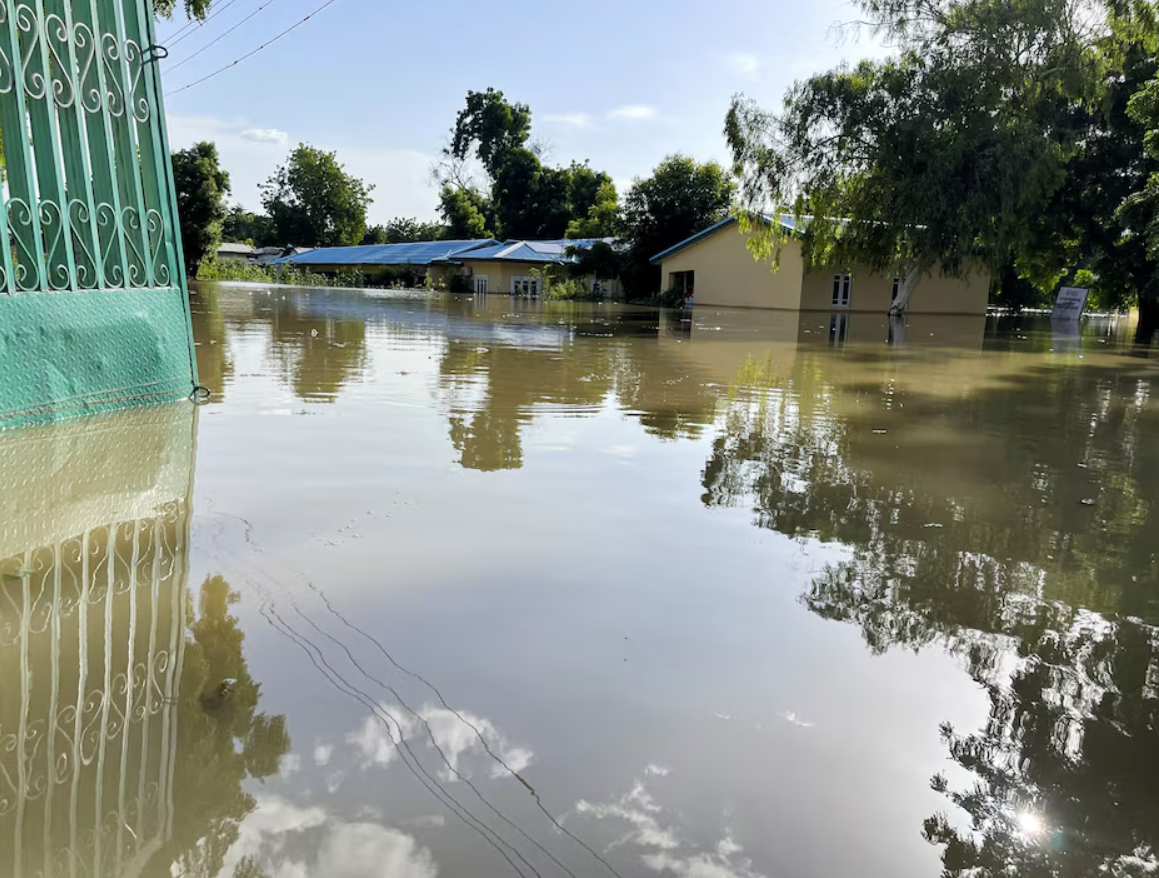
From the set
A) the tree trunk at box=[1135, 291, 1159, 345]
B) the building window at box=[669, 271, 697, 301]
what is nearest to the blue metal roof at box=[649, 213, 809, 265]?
the building window at box=[669, 271, 697, 301]

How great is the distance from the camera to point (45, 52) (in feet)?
20.0

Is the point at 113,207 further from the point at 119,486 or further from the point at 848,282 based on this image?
the point at 848,282

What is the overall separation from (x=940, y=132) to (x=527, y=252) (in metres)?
30.3

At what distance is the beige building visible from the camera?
36.2m

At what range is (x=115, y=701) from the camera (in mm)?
2740

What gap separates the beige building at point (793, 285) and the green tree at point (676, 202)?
10.4 ft

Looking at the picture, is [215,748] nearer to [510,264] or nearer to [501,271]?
[510,264]

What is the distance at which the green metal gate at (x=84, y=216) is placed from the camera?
6008mm

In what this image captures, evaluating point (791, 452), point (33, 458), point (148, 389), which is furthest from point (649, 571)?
point (148, 389)

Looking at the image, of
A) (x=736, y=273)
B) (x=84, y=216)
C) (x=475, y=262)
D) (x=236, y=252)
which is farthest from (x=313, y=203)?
(x=84, y=216)

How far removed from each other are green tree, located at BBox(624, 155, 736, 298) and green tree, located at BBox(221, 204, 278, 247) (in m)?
53.4

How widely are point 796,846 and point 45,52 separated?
688 cm

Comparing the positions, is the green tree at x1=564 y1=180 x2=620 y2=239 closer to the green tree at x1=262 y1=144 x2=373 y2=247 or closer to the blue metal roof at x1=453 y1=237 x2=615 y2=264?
the blue metal roof at x1=453 y1=237 x2=615 y2=264

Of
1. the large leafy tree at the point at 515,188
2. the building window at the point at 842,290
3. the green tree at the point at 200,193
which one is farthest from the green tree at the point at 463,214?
the building window at the point at 842,290
